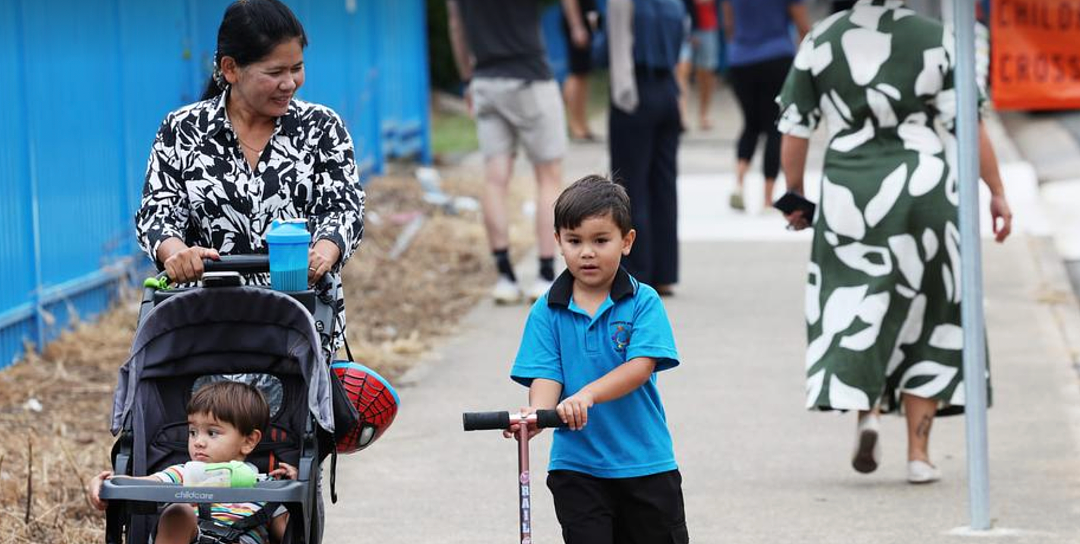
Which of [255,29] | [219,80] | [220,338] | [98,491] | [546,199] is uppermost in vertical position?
[255,29]

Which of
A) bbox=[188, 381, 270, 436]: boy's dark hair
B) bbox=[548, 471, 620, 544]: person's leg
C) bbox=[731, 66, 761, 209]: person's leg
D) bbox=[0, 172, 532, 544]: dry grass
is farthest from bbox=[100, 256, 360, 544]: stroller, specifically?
bbox=[731, 66, 761, 209]: person's leg

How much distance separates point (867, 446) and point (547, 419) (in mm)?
2673

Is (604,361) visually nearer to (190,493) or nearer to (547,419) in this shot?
(547,419)

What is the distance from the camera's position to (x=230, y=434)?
14.1 feet

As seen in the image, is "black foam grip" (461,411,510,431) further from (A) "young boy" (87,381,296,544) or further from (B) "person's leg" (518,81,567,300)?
A: (B) "person's leg" (518,81,567,300)

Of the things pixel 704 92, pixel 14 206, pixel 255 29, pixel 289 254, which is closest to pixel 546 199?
pixel 14 206

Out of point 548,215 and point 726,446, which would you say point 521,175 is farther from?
point 726,446

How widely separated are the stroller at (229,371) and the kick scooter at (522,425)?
1.51ft

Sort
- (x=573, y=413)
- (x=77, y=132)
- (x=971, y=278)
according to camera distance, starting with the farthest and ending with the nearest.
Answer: (x=77, y=132) → (x=971, y=278) → (x=573, y=413)

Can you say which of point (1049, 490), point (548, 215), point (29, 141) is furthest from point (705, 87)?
point (1049, 490)

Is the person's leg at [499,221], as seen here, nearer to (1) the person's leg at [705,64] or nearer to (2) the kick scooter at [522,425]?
(2) the kick scooter at [522,425]

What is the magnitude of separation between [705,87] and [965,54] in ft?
57.4

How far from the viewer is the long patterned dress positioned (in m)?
6.32

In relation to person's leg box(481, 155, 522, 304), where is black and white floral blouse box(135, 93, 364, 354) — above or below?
above
